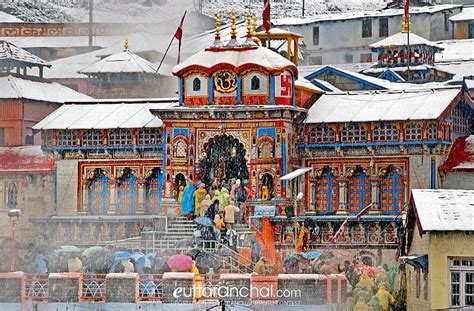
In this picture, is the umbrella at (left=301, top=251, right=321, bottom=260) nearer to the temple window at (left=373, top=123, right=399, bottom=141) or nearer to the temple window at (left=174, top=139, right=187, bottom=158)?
the temple window at (left=373, top=123, right=399, bottom=141)

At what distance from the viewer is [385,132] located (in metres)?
50.1

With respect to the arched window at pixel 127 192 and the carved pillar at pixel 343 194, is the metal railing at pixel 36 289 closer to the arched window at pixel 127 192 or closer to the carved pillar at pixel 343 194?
the carved pillar at pixel 343 194

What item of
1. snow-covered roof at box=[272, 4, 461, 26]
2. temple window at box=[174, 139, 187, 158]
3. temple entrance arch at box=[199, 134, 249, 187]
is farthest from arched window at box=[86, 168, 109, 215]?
snow-covered roof at box=[272, 4, 461, 26]

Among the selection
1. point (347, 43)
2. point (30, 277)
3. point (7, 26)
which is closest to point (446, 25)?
point (347, 43)

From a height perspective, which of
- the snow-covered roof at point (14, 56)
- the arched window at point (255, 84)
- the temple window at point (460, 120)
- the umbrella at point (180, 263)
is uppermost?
the snow-covered roof at point (14, 56)

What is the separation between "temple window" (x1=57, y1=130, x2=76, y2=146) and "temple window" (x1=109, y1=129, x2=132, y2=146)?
1291 millimetres

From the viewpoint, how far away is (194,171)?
168 feet

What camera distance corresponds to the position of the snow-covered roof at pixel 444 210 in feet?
120

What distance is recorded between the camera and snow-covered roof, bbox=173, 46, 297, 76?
166 ft

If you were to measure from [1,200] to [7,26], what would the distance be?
3259cm

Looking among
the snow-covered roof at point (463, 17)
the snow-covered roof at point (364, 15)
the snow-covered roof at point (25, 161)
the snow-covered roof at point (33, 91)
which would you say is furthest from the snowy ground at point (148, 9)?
the snow-covered roof at point (25, 161)

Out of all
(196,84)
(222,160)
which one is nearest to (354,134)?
(222,160)

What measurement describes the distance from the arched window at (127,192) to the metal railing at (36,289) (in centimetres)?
1455

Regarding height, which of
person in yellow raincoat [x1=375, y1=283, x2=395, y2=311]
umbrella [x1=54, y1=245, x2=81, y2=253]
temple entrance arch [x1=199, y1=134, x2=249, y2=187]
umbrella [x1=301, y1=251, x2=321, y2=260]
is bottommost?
person in yellow raincoat [x1=375, y1=283, x2=395, y2=311]
